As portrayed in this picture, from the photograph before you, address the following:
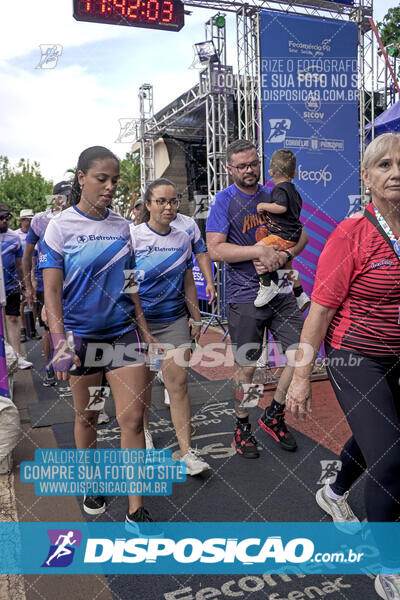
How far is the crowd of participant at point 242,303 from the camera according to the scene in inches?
79.2

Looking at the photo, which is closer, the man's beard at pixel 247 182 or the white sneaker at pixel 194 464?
the white sneaker at pixel 194 464

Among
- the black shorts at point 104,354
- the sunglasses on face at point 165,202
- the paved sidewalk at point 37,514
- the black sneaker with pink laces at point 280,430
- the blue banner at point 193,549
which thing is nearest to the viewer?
the paved sidewalk at point 37,514

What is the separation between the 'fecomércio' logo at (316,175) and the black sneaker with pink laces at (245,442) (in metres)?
2.96

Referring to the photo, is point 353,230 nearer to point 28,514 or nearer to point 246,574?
point 246,574

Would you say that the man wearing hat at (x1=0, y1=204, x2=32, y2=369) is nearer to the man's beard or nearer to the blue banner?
the man's beard

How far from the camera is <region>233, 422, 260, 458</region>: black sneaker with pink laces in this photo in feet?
11.6

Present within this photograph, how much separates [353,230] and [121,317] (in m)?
1.30

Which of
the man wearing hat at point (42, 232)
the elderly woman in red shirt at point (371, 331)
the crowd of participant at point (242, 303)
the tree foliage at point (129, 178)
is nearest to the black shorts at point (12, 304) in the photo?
the man wearing hat at point (42, 232)

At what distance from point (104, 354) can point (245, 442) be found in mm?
1414

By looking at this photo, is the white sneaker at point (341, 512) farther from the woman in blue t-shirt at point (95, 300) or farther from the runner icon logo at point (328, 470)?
the woman in blue t-shirt at point (95, 300)

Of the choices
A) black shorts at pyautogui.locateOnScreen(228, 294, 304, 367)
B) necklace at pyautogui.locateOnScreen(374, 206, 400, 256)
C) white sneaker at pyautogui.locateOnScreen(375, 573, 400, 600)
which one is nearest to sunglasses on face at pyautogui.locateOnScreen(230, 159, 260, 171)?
black shorts at pyautogui.locateOnScreen(228, 294, 304, 367)

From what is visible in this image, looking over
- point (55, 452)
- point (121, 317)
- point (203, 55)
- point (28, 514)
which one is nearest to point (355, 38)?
point (203, 55)

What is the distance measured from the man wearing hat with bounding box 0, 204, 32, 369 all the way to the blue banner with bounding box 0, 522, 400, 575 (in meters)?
3.92

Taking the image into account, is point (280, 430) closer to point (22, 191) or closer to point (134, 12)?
point (134, 12)
